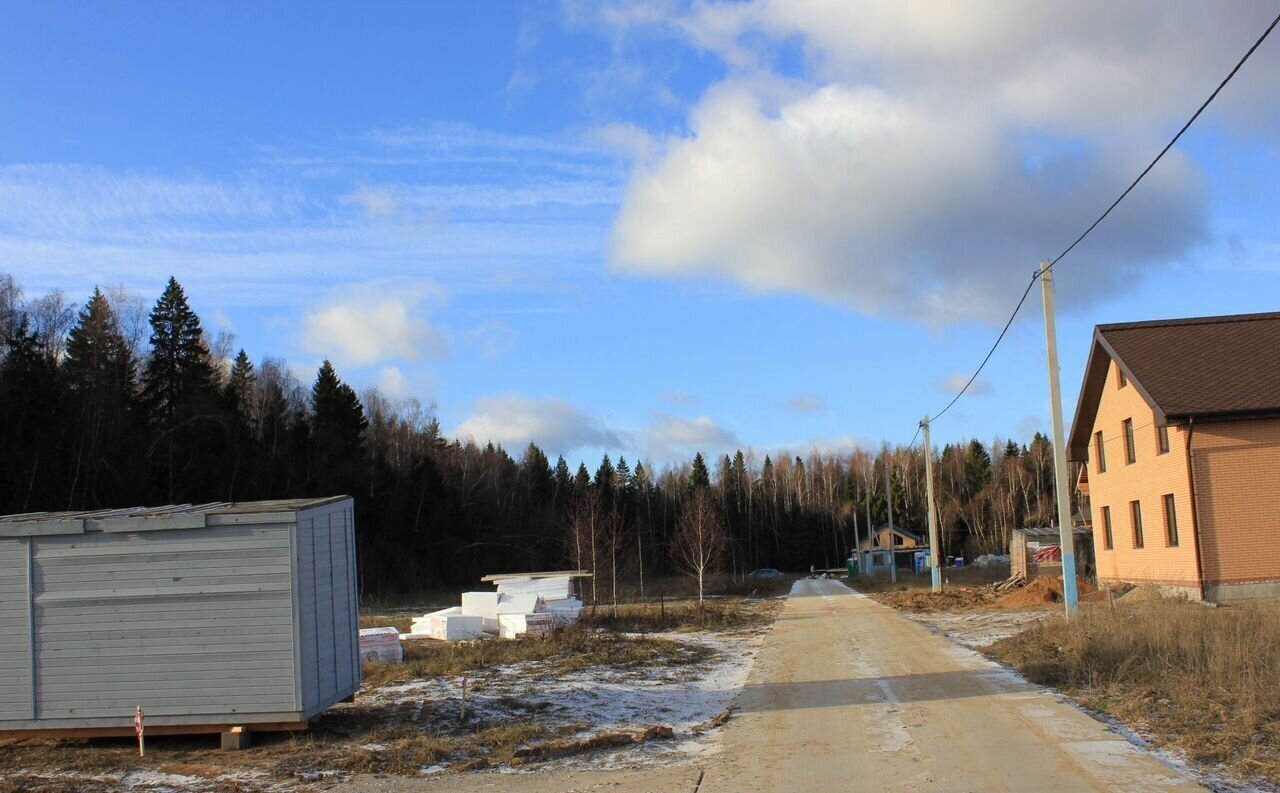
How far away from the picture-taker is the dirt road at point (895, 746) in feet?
27.2

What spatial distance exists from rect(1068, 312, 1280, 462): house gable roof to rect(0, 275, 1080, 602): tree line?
18.4 m

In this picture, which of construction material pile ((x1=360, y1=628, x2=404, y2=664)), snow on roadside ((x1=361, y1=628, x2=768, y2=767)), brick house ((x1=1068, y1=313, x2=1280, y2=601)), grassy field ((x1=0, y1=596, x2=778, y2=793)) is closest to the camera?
grassy field ((x1=0, y1=596, x2=778, y2=793))

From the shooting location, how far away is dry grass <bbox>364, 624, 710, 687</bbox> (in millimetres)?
17062

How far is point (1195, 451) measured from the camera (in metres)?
25.3

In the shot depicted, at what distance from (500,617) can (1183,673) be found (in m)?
16.8

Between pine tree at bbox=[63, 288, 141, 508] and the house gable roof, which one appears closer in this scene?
the house gable roof

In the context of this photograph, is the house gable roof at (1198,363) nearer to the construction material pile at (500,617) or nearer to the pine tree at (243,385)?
the construction material pile at (500,617)

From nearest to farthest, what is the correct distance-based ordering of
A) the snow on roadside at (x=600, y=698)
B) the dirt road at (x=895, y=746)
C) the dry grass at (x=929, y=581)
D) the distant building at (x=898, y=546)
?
the dirt road at (x=895, y=746) < the snow on roadside at (x=600, y=698) < the dry grass at (x=929, y=581) < the distant building at (x=898, y=546)

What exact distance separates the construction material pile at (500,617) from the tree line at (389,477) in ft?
26.4

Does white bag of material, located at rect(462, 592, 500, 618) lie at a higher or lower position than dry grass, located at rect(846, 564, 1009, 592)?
higher

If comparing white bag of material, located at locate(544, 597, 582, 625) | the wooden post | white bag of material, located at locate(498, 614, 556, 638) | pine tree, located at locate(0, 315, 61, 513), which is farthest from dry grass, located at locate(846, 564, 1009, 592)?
the wooden post

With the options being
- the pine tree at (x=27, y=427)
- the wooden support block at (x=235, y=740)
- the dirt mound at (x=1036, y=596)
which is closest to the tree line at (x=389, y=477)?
the pine tree at (x=27, y=427)

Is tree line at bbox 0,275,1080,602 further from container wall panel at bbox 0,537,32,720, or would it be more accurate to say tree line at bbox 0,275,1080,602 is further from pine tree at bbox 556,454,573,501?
container wall panel at bbox 0,537,32,720

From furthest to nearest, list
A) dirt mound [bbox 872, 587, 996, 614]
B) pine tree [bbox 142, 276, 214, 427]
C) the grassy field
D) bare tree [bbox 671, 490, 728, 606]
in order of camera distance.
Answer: pine tree [bbox 142, 276, 214, 427] < bare tree [bbox 671, 490, 728, 606] < dirt mound [bbox 872, 587, 996, 614] < the grassy field
